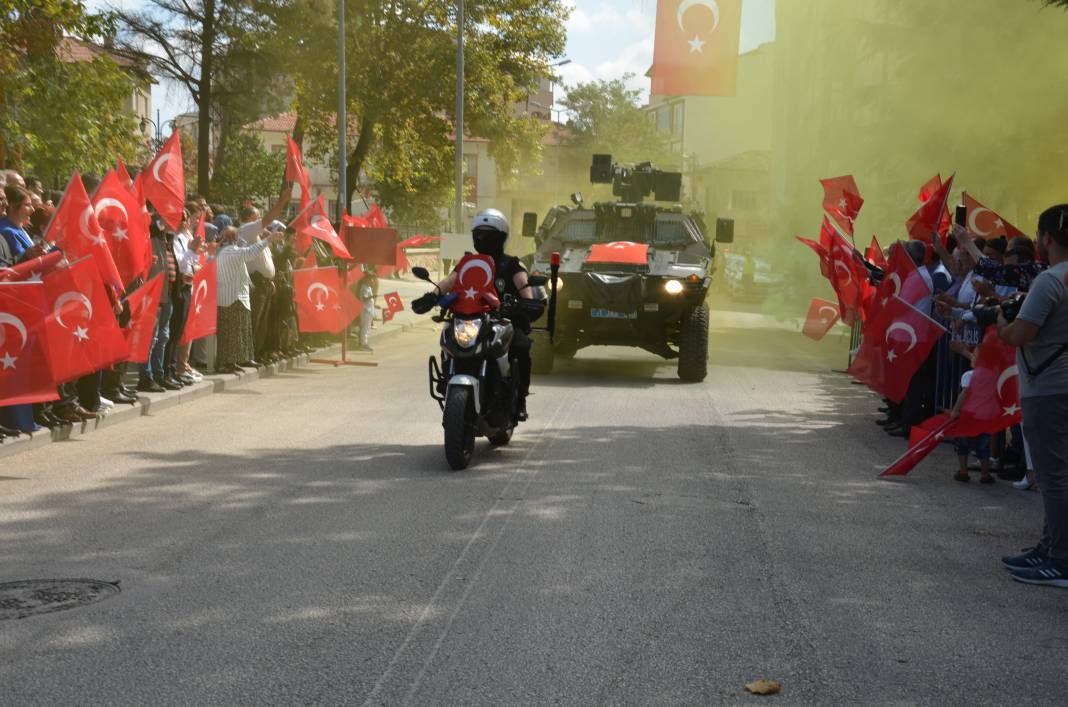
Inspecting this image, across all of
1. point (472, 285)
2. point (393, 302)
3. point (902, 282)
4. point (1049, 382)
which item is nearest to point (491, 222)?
point (472, 285)

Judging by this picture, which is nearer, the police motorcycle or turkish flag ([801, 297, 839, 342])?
the police motorcycle

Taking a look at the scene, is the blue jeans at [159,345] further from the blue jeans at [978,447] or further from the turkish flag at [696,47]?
the turkish flag at [696,47]

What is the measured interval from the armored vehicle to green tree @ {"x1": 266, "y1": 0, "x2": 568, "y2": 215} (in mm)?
12912

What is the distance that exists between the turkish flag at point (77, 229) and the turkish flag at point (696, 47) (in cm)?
1951

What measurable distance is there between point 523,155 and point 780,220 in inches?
309

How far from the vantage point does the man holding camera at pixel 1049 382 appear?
6.63m

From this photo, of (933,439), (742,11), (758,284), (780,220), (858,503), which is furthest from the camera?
(758,284)

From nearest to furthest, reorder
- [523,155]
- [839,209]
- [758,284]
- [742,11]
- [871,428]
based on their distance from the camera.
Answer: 1. [871,428]
2. [839,209]
3. [742,11]
4. [523,155]
5. [758,284]

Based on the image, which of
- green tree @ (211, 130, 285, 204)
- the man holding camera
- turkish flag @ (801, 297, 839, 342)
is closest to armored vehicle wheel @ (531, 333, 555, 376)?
turkish flag @ (801, 297, 839, 342)

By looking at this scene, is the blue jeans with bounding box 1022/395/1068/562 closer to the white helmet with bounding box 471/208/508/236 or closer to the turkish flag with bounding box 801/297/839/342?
the white helmet with bounding box 471/208/508/236

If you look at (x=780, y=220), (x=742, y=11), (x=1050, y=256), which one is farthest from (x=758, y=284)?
(x=1050, y=256)

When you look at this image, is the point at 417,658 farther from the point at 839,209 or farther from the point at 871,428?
the point at 839,209

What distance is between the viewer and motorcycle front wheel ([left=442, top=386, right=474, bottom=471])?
9328 millimetres

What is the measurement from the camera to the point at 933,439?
9.48 m
